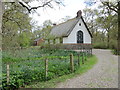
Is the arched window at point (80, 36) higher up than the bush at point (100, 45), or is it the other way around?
the arched window at point (80, 36)

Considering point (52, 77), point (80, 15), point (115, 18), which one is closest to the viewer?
point (52, 77)

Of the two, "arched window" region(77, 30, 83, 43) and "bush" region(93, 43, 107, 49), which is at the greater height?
"arched window" region(77, 30, 83, 43)

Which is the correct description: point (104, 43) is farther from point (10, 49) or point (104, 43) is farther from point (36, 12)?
point (10, 49)

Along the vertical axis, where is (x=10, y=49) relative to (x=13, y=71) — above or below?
above

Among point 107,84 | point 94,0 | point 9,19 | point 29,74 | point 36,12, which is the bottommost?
point 107,84

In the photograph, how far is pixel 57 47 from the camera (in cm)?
1118

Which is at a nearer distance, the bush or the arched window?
the arched window

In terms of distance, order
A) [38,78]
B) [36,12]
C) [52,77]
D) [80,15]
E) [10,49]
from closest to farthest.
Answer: [38,78]
[52,77]
[10,49]
[36,12]
[80,15]

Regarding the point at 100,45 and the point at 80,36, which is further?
the point at 100,45

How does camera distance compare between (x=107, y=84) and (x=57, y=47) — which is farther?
(x=57, y=47)

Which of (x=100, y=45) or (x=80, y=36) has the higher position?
(x=80, y=36)

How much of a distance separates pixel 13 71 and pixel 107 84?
259 centimetres

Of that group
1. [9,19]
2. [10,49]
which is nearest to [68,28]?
[9,19]

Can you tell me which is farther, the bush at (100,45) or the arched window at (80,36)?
the bush at (100,45)
